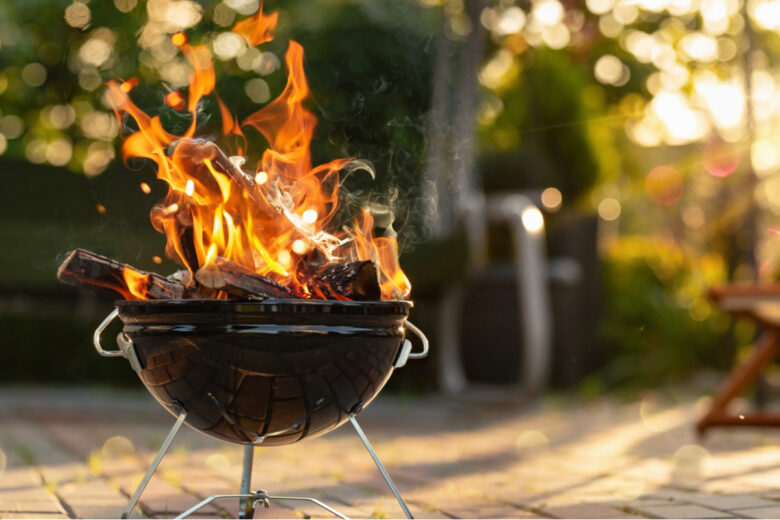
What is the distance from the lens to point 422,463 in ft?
10.6

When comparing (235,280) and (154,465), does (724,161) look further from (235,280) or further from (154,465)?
(154,465)

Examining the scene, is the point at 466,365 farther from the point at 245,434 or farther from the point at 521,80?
the point at 245,434

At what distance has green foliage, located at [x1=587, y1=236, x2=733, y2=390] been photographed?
6316mm

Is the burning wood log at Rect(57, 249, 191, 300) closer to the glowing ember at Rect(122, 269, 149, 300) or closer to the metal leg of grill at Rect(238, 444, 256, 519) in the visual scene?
the glowing ember at Rect(122, 269, 149, 300)

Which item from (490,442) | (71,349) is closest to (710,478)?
(490,442)

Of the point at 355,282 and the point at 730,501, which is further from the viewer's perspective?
the point at 730,501

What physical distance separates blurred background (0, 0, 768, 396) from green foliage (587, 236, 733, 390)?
2cm

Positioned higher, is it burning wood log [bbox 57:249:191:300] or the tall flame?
the tall flame

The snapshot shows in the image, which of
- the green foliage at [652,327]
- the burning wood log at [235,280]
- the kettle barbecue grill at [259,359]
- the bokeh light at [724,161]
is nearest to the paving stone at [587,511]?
the kettle barbecue grill at [259,359]


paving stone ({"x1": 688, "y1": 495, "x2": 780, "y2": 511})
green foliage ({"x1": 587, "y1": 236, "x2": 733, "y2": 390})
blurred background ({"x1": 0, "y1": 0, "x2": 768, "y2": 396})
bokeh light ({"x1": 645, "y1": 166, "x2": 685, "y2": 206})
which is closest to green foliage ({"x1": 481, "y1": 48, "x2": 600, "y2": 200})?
blurred background ({"x1": 0, "y1": 0, "x2": 768, "y2": 396})

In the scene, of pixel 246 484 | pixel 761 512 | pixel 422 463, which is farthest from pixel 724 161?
pixel 246 484

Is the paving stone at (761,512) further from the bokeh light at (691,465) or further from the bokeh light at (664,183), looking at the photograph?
the bokeh light at (664,183)

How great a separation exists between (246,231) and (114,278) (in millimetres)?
306

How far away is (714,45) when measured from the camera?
337 inches
